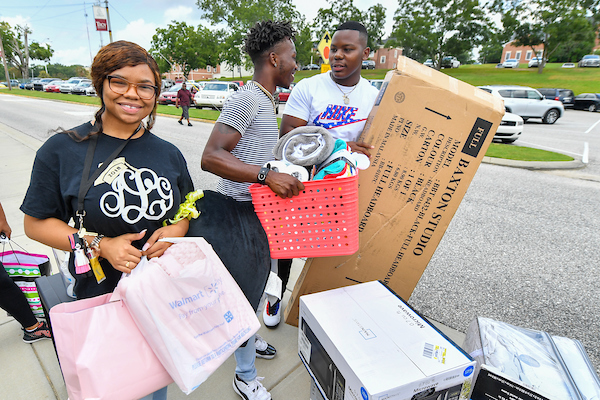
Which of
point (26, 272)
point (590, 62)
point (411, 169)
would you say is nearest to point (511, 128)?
point (411, 169)

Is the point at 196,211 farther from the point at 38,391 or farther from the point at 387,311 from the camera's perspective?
the point at 38,391

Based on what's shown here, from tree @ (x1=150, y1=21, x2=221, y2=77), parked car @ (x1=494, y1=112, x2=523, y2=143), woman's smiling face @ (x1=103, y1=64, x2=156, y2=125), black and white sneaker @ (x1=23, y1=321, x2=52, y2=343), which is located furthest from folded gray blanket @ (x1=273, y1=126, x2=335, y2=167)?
tree @ (x1=150, y1=21, x2=221, y2=77)

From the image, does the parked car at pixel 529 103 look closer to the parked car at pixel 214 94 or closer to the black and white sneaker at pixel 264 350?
the parked car at pixel 214 94

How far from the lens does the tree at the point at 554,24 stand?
111 feet

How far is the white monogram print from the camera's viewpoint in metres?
1.30

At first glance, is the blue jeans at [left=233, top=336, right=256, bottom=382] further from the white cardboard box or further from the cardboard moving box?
the cardboard moving box

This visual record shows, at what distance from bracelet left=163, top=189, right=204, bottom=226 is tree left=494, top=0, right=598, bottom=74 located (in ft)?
151

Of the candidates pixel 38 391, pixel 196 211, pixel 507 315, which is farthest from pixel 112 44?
pixel 507 315

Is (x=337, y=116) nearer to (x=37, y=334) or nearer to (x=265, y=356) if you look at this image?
(x=265, y=356)

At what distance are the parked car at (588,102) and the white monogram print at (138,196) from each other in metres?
27.7

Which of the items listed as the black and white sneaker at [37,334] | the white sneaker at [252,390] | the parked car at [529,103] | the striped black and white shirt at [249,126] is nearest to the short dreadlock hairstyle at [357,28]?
the striped black and white shirt at [249,126]

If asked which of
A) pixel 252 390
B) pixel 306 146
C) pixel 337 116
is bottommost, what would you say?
pixel 252 390

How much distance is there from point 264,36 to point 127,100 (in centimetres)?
82

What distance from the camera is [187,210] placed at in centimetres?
151
